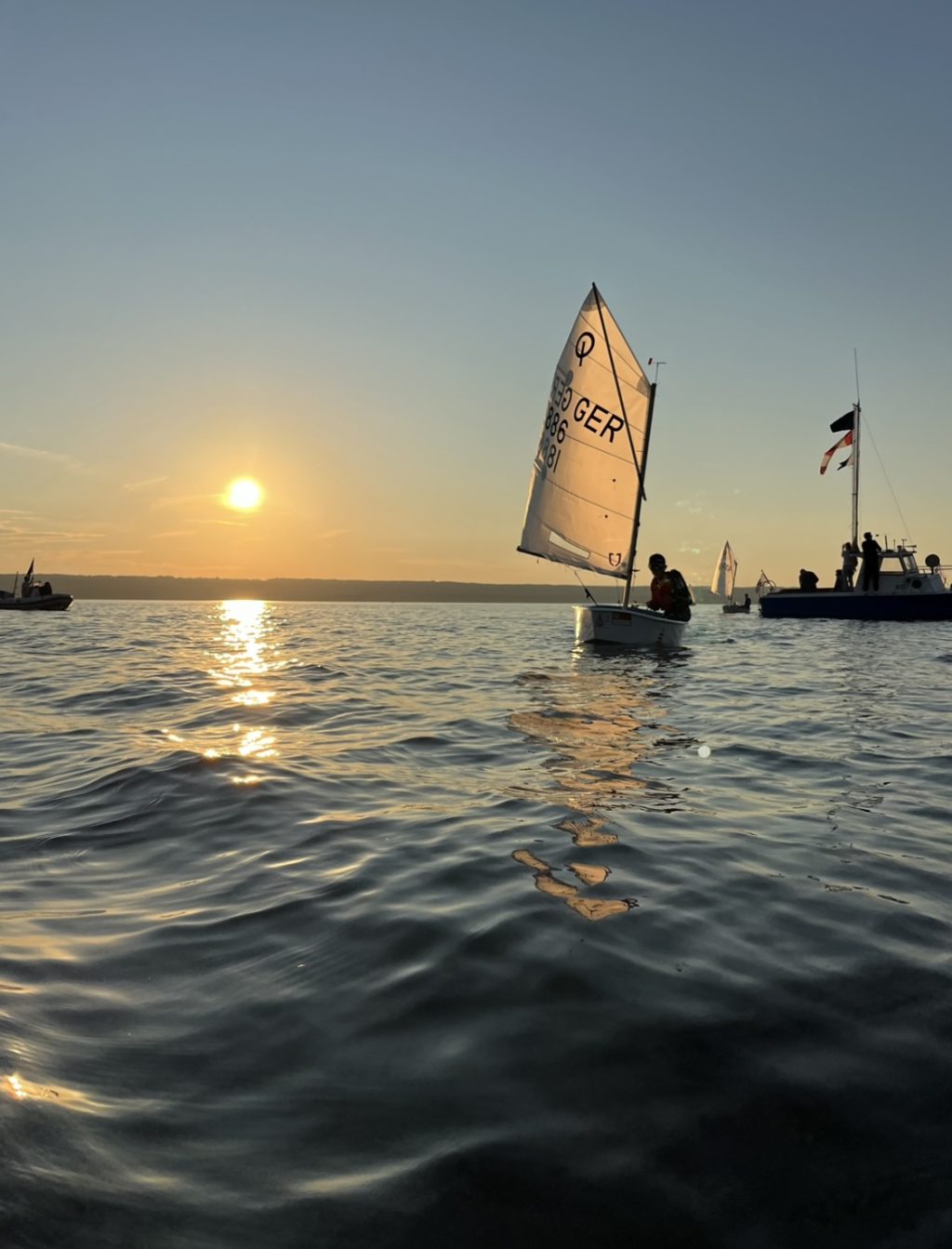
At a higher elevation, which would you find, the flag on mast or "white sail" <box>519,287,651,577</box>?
the flag on mast

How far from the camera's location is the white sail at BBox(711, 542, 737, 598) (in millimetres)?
79125

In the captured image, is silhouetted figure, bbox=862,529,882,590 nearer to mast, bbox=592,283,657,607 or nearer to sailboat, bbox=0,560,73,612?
mast, bbox=592,283,657,607

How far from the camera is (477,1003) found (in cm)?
317

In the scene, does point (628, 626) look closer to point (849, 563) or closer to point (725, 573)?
point (849, 563)

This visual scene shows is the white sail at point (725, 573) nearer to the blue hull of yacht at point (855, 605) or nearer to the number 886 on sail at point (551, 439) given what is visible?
the blue hull of yacht at point (855, 605)

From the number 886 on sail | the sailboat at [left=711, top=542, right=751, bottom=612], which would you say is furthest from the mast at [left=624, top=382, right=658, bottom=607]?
the sailboat at [left=711, top=542, right=751, bottom=612]

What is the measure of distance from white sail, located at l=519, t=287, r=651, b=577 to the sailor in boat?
0.90m

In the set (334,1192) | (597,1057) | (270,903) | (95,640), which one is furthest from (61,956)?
(95,640)

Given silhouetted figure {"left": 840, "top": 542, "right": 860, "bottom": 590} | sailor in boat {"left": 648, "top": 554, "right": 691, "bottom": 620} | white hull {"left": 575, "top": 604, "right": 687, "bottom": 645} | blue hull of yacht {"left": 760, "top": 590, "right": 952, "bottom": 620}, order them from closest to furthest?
white hull {"left": 575, "top": 604, "right": 687, "bottom": 645}, sailor in boat {"left": 648, "top": 554, "right": 691, "bottom": 620}, blue hull of yacht {"left": 760, "top": 590, "right": 952, "bottom": 620}, silhouetted figure {"left": 840, "top": 542, "right": 860, "bottom": 590}

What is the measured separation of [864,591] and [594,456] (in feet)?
86.1

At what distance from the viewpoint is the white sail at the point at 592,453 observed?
24906mm

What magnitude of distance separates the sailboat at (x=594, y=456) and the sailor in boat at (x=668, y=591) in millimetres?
597

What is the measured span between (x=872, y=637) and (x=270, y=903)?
29759 millimetres

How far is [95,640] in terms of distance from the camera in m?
31.4
